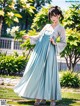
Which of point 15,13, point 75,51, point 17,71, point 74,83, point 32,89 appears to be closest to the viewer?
point 15,13

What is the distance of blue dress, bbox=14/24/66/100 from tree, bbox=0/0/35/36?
640mm

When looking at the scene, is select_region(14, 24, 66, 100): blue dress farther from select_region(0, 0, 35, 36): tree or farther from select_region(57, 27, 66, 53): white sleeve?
select_region(0, 0, 35, 36): tree

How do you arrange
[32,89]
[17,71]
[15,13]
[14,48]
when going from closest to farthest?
[15,13], [32,89], [17,71], [14,48]

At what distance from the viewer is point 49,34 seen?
17.2 feet

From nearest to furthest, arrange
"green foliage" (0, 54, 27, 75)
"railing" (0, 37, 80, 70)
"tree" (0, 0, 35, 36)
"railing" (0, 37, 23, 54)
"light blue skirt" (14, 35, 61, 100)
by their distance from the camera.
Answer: "tree" (0, 0, 35, 36)
"light blue skirt" (14, 35, 61, 100)
"green foliage" (0, 54, 27, 75)
"railing" (0, 37, 80, 70)
"railing" (0, 37, 23, 54)

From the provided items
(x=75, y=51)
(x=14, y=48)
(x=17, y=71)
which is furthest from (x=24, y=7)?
(x=14, y=48)

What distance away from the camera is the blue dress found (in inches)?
202

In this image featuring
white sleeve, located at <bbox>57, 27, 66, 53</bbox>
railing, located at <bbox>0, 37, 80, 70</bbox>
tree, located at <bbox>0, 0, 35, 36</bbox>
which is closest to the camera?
tree, located at <bbox>0, 0, 35, 36</bbox>

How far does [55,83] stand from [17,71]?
817cm

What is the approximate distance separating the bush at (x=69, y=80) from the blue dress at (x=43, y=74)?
4.35 m

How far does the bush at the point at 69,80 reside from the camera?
959cm

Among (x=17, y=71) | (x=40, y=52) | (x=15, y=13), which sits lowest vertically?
(x=17, y=71)

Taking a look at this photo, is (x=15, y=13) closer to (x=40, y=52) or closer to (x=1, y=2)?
(x=1, y=2)

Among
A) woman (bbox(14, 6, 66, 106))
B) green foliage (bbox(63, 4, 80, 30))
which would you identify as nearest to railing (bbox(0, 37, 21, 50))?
green foliage (bbox(63, 4, 80, 30))
